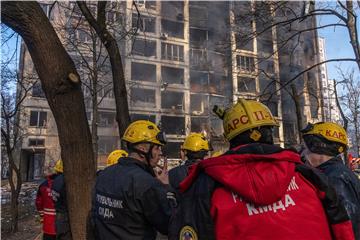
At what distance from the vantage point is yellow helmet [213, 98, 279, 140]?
70.0 inches

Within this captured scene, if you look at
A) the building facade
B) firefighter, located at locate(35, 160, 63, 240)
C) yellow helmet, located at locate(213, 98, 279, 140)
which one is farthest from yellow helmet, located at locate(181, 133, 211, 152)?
the building facade

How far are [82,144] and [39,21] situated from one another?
1347mm

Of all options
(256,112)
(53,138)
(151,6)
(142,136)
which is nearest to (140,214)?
(142,136)

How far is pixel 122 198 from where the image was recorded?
266cm

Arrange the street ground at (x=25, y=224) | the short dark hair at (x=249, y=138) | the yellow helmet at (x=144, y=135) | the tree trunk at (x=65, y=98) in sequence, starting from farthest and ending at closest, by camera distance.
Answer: the street ground at (x=25, y=224) < the tree trunk at (x=65, y=98) < the yellow helmet at (x=144, y=135) < the short dark hair at (x=249, y=138)

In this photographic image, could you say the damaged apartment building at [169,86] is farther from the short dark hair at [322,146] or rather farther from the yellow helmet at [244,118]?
the yellow helmet at [244,118]

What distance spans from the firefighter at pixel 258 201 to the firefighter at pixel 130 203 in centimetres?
83

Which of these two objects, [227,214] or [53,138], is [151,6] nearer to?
[53,138]

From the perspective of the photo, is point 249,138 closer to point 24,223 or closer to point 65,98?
point 65,98

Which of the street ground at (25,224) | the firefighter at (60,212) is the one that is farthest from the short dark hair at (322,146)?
the street ground at (25,224)

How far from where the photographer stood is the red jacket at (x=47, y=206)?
6035 mm

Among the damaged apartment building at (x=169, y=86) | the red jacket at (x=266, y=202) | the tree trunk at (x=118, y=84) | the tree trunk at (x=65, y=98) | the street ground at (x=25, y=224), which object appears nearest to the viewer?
the red jacket at (x=266, y=202)

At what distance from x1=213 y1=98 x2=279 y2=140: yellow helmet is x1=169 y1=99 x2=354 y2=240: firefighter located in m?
0.11

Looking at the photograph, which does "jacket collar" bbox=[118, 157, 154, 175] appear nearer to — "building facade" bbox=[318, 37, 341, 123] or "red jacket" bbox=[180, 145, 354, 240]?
"red jacket" bbox=[180, 145, 354, 240]
